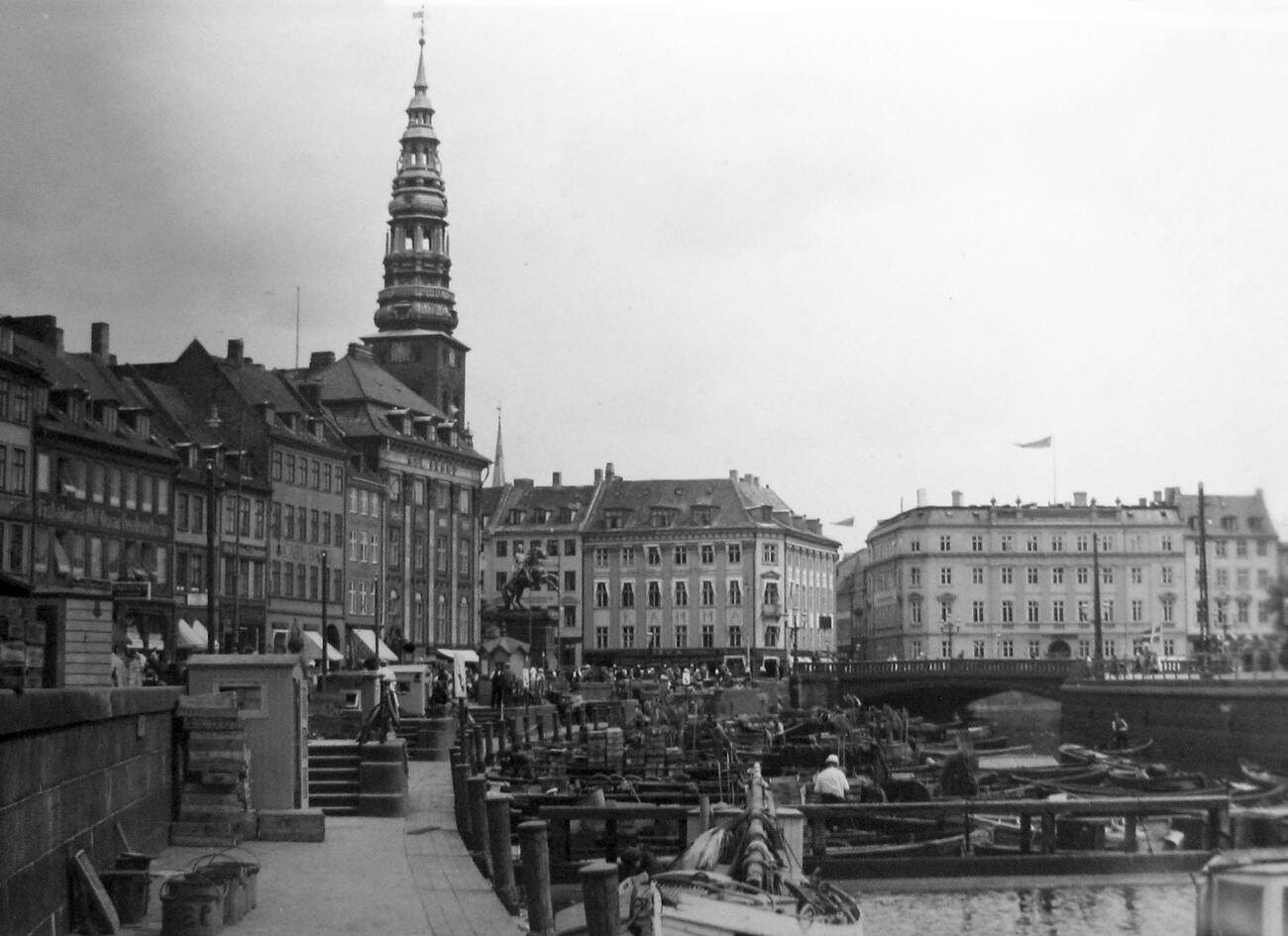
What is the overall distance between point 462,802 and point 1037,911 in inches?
301

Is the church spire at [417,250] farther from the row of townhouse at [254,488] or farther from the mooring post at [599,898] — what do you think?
the mooring post at [599,898]

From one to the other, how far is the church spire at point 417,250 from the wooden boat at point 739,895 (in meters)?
82.5

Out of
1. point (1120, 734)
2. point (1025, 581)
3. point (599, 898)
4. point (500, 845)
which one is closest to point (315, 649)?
point (1120, 734)

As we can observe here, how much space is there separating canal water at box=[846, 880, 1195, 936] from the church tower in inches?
Result: 3059

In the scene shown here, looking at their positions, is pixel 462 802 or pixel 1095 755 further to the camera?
pixel 1095 755

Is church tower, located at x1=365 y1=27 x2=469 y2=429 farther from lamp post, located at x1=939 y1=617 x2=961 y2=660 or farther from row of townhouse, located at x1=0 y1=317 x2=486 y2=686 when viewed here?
lamp post, located at x1=939 y1=617 x2=961 y2=660

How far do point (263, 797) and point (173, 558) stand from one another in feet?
136

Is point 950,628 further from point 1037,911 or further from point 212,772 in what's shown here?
point 212,772

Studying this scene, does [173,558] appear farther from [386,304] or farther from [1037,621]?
[1037,621]

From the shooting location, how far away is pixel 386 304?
3981 inches

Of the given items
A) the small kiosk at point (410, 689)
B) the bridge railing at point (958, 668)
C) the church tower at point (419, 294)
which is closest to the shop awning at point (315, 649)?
the small kiosk at point (410, 689)

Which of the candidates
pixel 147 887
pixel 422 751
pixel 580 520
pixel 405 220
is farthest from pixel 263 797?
pixel 580 520

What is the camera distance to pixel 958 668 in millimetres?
92312

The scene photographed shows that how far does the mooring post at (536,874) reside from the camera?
16469 millimetres
